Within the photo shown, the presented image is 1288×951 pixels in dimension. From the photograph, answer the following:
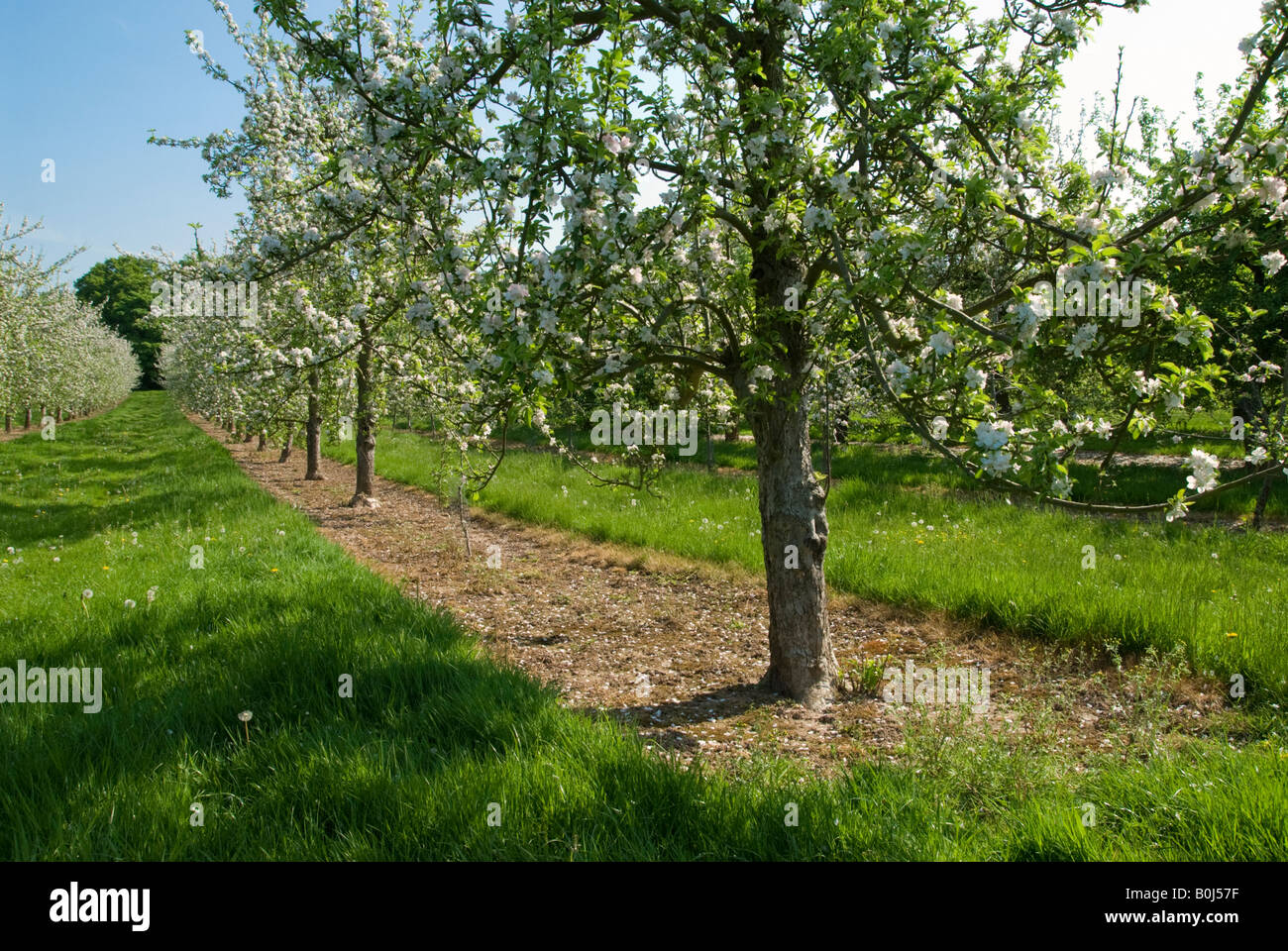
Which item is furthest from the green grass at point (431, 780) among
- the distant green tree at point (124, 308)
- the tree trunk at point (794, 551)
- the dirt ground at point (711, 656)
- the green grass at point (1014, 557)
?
the distant green tree at point (124, 308)

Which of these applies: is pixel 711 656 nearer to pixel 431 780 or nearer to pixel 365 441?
pixel 431 780

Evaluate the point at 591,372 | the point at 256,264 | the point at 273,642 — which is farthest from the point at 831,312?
the point at 273,642

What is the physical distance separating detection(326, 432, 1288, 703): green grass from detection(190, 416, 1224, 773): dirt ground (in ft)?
1.03

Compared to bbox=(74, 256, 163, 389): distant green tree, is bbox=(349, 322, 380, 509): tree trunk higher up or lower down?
lower down

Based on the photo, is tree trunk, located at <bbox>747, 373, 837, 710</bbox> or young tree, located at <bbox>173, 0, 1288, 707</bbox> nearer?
young tree, located at <bbox>173, 0, 1288, 707</bbox>

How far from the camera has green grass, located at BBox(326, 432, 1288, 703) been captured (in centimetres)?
608

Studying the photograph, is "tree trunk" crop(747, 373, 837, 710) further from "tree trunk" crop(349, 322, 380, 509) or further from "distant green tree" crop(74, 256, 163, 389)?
"distant green tree" crop(74, 256, 163, 389)

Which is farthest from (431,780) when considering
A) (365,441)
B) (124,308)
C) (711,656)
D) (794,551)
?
(124,308)

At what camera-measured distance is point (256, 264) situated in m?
5.01

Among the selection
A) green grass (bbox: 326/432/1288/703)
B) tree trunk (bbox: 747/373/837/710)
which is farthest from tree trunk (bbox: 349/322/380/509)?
tree trunk (bbox: 747/373/837/710)

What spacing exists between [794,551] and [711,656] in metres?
1.87

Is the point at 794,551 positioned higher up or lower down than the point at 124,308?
lower down

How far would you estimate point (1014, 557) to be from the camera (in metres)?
8.74
